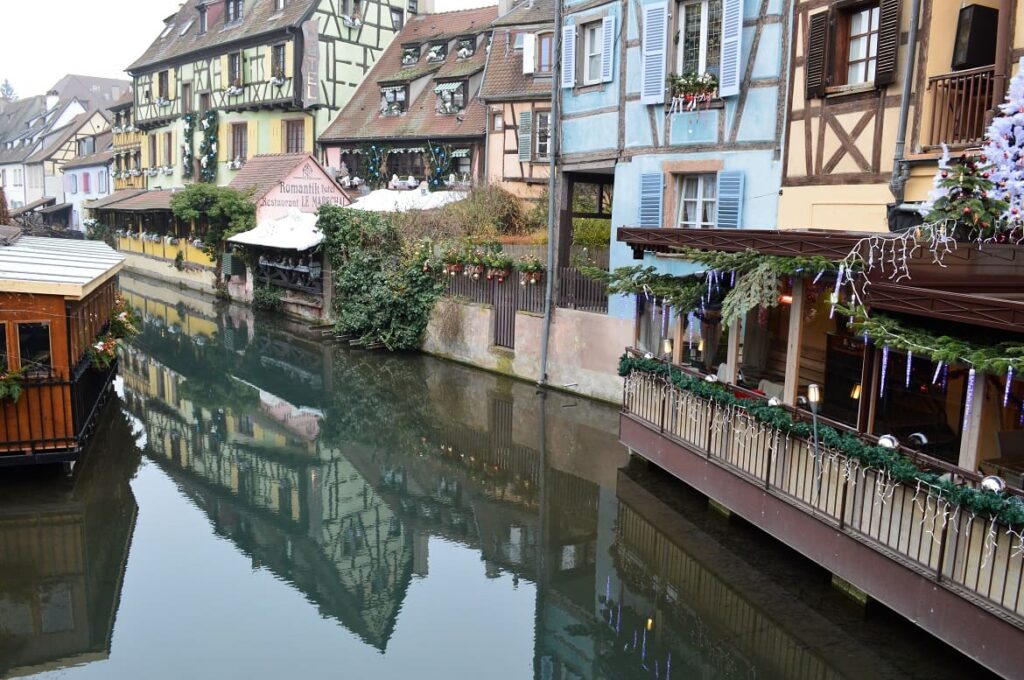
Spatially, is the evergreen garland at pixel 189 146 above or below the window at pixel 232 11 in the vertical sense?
below

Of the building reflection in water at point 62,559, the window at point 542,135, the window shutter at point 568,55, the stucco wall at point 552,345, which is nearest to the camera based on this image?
the building reflection in water at point 62,559

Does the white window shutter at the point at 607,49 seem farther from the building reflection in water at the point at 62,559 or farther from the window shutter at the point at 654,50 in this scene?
the building reflection in water at the point at 62,559

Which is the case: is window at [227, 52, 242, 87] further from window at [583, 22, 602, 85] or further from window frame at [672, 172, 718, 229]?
window frame at [672, 172, 718, 229]

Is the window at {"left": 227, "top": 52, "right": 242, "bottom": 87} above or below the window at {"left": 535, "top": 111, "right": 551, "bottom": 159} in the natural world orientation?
above

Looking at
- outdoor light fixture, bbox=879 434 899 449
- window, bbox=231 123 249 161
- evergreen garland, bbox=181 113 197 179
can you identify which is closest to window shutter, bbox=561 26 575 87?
outdoor light fixture, bbox=879 434 899 449

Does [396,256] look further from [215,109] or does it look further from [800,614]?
[215,109]

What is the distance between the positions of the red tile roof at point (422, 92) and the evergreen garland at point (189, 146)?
9139 mm

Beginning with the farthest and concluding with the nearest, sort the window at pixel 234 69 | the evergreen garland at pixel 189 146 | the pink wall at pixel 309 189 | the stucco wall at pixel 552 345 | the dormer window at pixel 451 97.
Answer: the evergreen garland at pixel 189 146 < the window at pixel 234 69 < the dormer window at pixel 451 97 < the pink wall at pixel 309 189 < the stucco wall at pixel 552 345

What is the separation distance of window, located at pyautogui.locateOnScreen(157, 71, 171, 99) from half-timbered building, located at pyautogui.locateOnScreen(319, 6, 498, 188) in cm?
1212

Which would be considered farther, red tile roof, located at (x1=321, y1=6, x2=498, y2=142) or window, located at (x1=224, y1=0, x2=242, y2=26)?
window, located at (x1=224, y1=0, x2=242, y2=26)

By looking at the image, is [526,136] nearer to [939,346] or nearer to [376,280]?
[376,280]

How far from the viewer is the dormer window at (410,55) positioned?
101 ft

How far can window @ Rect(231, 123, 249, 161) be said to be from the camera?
34.5m

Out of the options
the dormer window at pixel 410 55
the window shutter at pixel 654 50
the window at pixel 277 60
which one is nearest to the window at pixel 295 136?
the window at pixel 277 60
